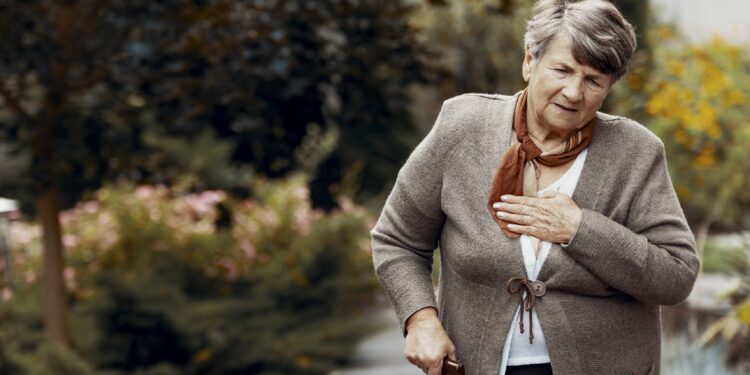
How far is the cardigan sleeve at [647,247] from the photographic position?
2.13m

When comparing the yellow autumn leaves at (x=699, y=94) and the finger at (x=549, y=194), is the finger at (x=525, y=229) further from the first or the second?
the yellow autumn leaves at (x=699, y=94)

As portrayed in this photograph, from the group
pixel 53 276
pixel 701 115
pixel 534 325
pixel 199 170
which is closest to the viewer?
pixel 534 325

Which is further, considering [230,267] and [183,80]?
[230,267]

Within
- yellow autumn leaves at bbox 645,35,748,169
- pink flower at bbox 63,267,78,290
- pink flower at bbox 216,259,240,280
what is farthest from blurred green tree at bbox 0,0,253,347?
yellow autumn leaves at bbox 645,35,748,169

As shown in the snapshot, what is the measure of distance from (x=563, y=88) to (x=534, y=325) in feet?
1.55

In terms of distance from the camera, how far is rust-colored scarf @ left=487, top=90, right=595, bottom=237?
7.20 feet

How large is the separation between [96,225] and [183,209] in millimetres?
595

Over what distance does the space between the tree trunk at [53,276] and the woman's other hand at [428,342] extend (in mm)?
3469

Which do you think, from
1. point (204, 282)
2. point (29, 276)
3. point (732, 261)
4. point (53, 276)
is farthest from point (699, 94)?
point (53, 276)

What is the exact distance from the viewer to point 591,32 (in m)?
2.10

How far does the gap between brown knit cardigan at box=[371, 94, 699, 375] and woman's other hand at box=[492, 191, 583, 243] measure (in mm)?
22

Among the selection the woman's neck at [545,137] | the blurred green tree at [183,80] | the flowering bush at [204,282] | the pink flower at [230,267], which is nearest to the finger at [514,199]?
the woman's neck at [545,137]

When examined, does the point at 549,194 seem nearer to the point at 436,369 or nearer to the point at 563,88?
the point at 563,88

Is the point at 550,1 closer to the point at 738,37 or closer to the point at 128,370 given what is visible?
the point at 128,370
